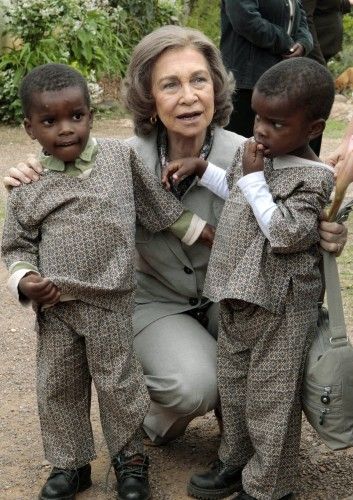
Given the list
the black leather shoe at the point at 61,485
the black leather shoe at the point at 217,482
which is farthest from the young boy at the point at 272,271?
the black leather shoe at the point at 61,485

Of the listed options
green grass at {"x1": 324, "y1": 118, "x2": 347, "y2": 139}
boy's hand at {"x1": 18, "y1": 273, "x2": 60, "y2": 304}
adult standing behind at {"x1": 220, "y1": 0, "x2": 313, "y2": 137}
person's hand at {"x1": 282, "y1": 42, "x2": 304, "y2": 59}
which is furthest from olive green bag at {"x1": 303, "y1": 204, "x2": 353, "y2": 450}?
green grass at {"x1": 324, "y1": 118, "x2": 347, "y2": 139}

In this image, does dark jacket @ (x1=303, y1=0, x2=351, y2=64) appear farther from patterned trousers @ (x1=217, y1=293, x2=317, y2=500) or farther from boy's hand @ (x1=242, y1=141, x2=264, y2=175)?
patterned trousers @ (x1=217, y1=293, x2=317, y2=500)

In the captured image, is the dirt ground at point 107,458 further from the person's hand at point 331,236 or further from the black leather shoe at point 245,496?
the person's hand at point 331,236

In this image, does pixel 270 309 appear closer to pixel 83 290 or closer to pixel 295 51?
pixel 83 290

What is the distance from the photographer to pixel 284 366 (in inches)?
116

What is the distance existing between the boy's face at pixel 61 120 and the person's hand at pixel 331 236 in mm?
804

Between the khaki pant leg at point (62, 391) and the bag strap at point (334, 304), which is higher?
the bag strap at point (334, 304)

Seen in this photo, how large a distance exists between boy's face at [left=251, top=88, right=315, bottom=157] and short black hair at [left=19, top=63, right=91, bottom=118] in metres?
0.59

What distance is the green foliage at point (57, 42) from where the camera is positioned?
10.8 meters

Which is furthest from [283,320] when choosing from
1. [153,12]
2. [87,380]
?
[153,12]

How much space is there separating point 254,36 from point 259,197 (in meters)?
3.10

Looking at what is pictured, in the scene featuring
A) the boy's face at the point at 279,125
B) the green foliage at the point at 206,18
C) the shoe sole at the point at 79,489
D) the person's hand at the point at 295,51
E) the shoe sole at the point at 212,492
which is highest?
the boy's face at the point at 279,125

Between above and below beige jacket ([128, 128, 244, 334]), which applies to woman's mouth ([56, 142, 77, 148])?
above

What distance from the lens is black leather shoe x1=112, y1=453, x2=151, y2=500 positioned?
322cm
